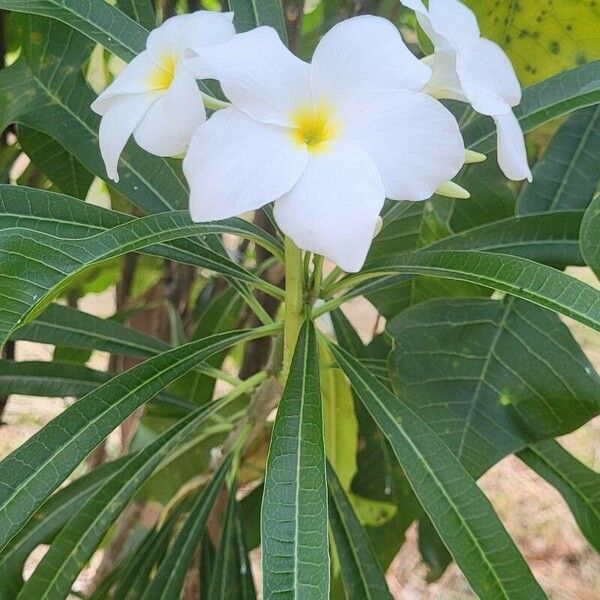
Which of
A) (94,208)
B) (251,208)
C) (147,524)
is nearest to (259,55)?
(251,208)

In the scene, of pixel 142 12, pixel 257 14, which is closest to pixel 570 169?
pixel 257 14

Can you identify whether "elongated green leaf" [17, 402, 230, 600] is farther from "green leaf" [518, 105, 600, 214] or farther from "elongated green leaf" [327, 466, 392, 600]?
"green leaf" [518, 105, 600, 214]

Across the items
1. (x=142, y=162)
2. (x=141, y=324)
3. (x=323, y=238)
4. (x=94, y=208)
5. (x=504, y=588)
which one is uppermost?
(x=141, y=324)

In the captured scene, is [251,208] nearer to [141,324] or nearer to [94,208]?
[94,208]

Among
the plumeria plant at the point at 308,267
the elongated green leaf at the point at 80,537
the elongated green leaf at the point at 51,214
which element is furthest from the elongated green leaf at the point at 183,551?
the elongated green leaf at the point at 51,214

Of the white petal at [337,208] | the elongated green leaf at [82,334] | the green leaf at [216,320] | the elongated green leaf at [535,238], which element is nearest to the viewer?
the white petal at [337,208]

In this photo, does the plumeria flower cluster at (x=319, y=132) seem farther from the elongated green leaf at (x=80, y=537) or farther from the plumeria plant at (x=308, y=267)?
the elongated green leaf at (x=80, y=537)

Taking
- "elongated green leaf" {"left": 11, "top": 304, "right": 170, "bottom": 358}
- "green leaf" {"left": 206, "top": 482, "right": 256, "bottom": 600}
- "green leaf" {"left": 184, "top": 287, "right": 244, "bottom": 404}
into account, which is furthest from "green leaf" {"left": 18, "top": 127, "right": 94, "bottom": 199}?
"green leaf" {"left": 206, "top": 482, "right": 256, "bottom": 600}

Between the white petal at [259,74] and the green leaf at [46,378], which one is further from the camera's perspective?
the green leaf at [46,378]
